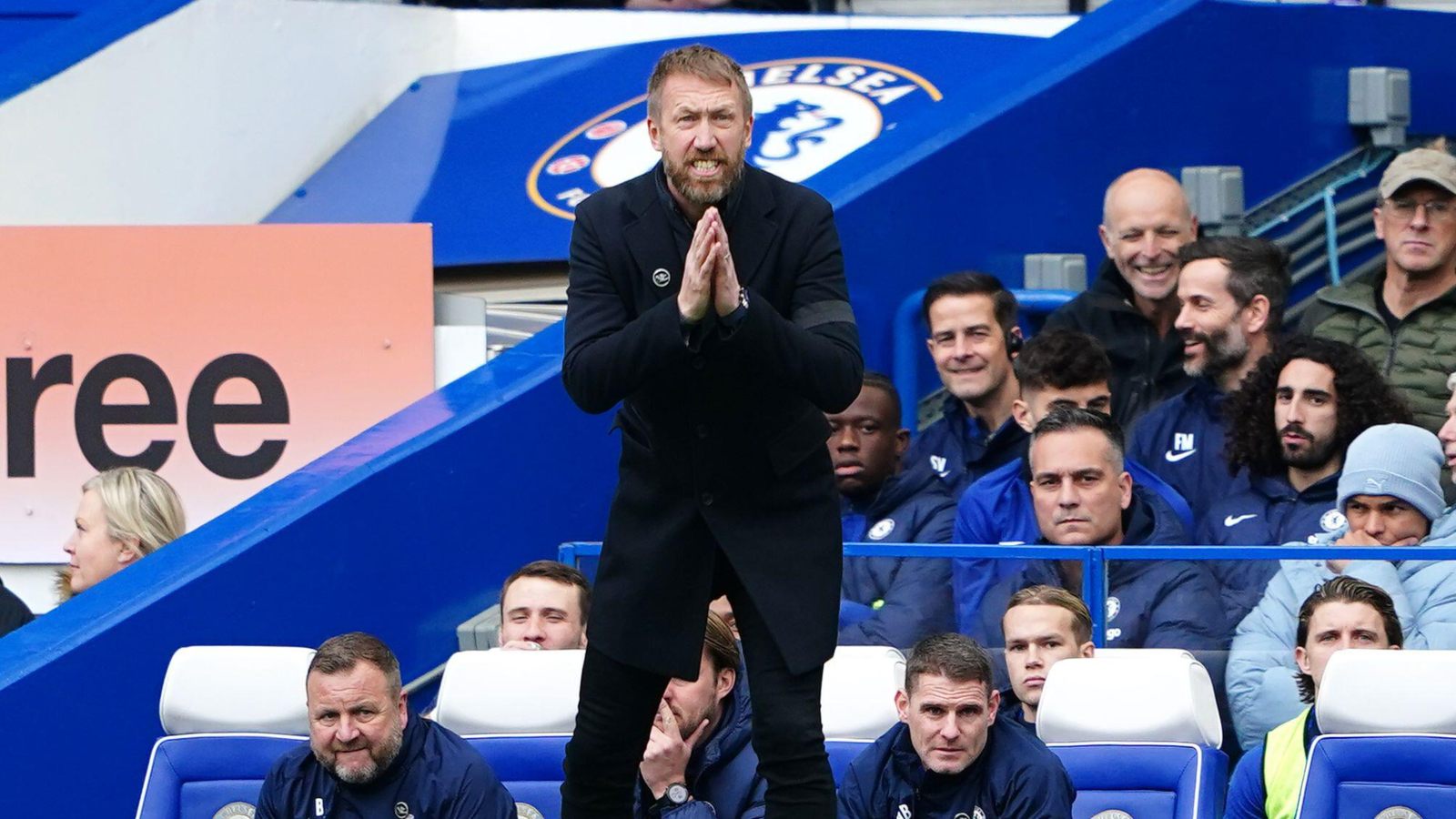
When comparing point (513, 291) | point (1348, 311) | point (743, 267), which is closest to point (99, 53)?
point (513, 291)

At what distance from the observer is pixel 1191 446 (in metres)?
7.24

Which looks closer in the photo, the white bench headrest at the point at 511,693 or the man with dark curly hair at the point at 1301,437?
the white bench headrest at the point at 511,693

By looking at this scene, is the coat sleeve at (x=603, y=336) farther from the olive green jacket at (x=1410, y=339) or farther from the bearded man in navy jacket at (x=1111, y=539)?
the olive green jacket at (x=1410, y=339)

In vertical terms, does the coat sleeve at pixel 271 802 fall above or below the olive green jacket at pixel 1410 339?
below

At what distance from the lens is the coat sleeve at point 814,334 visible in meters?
3.88

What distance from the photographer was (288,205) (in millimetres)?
10359

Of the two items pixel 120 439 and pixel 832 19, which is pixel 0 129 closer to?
pixel 120 439

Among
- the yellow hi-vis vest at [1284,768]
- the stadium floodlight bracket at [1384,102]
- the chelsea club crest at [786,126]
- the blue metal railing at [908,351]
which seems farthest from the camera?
the chelsea club crest at [786,126]

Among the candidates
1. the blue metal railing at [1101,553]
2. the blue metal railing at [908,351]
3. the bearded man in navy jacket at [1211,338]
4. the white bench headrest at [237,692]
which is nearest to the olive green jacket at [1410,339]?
the bearded man in navy jacket at [1211,338]

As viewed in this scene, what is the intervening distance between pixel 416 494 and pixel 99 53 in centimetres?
331

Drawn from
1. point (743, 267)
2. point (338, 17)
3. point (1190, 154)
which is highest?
point (338, 17)

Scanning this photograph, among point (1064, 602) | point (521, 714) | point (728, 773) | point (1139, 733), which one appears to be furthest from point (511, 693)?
point (1139, 733)

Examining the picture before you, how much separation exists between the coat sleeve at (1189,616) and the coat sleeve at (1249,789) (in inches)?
19.4

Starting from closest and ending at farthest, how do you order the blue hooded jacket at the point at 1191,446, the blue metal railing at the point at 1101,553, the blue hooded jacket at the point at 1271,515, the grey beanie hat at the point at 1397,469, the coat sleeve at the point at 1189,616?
the blue metal railing at the point at 1101,553
the coat sleeve at the point at 1189,616
the grey beanie hat at the point at 1397,469
the blue hooded jacket at the point at 1271,515
the blue hooded jacket at the point at 1191,446
